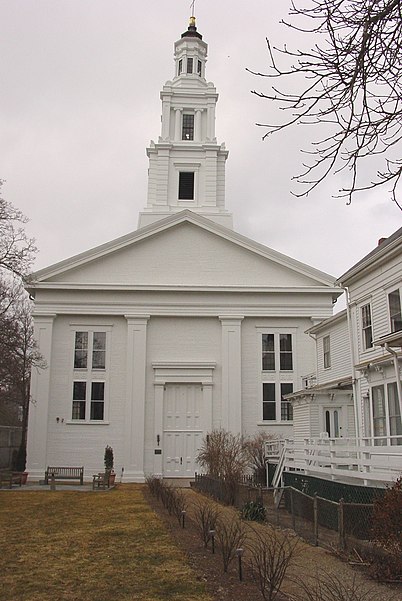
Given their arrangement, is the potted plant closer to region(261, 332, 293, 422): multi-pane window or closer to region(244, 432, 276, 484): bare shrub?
region(244, 432, 276, 484): bare shrub

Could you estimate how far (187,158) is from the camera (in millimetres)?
41281

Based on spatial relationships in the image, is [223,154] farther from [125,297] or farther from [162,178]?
[125,297]

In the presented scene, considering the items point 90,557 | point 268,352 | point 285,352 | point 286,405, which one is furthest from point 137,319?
point 90,557

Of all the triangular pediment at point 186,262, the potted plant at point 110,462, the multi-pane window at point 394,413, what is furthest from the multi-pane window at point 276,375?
the multi-pane window at point 394,413

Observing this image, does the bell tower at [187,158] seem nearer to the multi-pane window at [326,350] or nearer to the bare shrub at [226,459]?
the multi-pane window at [326,350]

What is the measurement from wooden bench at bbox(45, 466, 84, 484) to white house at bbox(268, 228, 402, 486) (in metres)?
9.93

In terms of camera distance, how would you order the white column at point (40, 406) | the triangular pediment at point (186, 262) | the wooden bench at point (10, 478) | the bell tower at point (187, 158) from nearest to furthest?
the wooden bench at point (10, 478) < the white column at point (40, 406) < the triangular pediment at point (186, 262) < the bell tower at point (187, 158)

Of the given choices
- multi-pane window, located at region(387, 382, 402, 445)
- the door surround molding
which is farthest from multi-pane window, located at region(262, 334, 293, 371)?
multi-pane window, located at region(387, 382, 402, 445)

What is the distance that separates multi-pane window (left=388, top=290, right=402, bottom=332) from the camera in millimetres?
19562

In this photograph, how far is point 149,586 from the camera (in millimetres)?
9359

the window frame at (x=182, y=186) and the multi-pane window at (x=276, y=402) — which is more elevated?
the window frame at (x=182, y=186)

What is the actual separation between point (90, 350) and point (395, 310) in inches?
700

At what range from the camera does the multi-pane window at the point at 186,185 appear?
40688mm

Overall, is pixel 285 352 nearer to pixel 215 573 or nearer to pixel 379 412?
pixel 379 412
